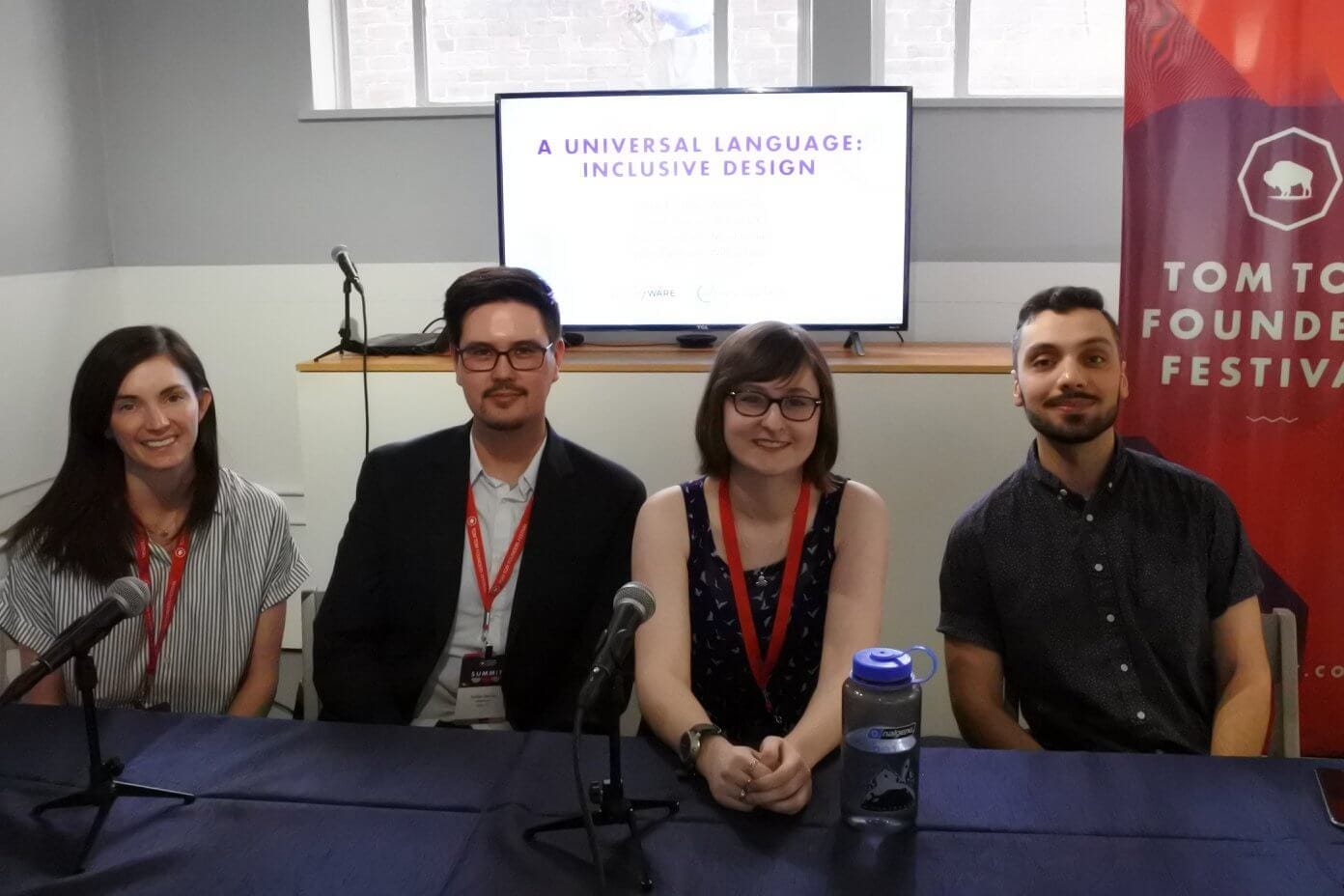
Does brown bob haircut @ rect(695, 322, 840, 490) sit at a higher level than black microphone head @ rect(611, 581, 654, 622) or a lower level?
higher

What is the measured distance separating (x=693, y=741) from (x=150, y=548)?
1090 millimetres

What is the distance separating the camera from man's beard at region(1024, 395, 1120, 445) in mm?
1895

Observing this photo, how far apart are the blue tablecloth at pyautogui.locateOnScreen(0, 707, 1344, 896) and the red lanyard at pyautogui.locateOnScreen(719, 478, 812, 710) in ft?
1.05

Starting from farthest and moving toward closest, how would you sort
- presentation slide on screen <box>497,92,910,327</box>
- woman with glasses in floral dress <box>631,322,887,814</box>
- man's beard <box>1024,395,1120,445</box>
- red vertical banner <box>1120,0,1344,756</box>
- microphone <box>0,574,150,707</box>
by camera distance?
1. presentation slide on screen <box>497,92,910,327</box>
2. red vertical banner <box>1120,0,1344,756</box>
3. man's beard <box>1024,395,1120,445</box>
4. woman with glasses in floral dress <box>631,322,887,814</box>
5. microphone <box>0,574,150,707</box>

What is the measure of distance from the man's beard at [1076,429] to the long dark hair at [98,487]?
4.80 feet

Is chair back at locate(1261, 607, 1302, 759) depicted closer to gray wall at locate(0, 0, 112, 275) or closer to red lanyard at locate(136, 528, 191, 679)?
red lanyard at locate(136, 528, 191, 679)

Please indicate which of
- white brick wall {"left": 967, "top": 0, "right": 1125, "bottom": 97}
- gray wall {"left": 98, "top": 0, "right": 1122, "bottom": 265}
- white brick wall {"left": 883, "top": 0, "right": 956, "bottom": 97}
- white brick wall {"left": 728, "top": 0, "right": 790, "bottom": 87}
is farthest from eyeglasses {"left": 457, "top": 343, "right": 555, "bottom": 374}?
white brick wall {"left": 967, "top": 0, "right": 1125, "bottom": 97}

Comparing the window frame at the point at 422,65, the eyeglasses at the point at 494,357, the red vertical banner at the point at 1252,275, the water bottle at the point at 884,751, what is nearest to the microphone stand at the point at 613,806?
the water bottle at the point at 884,751

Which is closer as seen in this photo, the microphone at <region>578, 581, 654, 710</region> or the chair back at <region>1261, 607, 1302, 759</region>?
the microphone at <region>578, 581, 654, 710</region>

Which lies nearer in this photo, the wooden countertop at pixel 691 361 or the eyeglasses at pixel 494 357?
the eyeglasses at pixel 494 357

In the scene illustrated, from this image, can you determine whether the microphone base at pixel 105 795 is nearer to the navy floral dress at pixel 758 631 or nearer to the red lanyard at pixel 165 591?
the red lanyard at pixel 165 591

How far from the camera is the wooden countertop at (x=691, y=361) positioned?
3.15 metres

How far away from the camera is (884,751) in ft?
4.17

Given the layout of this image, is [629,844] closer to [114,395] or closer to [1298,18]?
[114,395]
